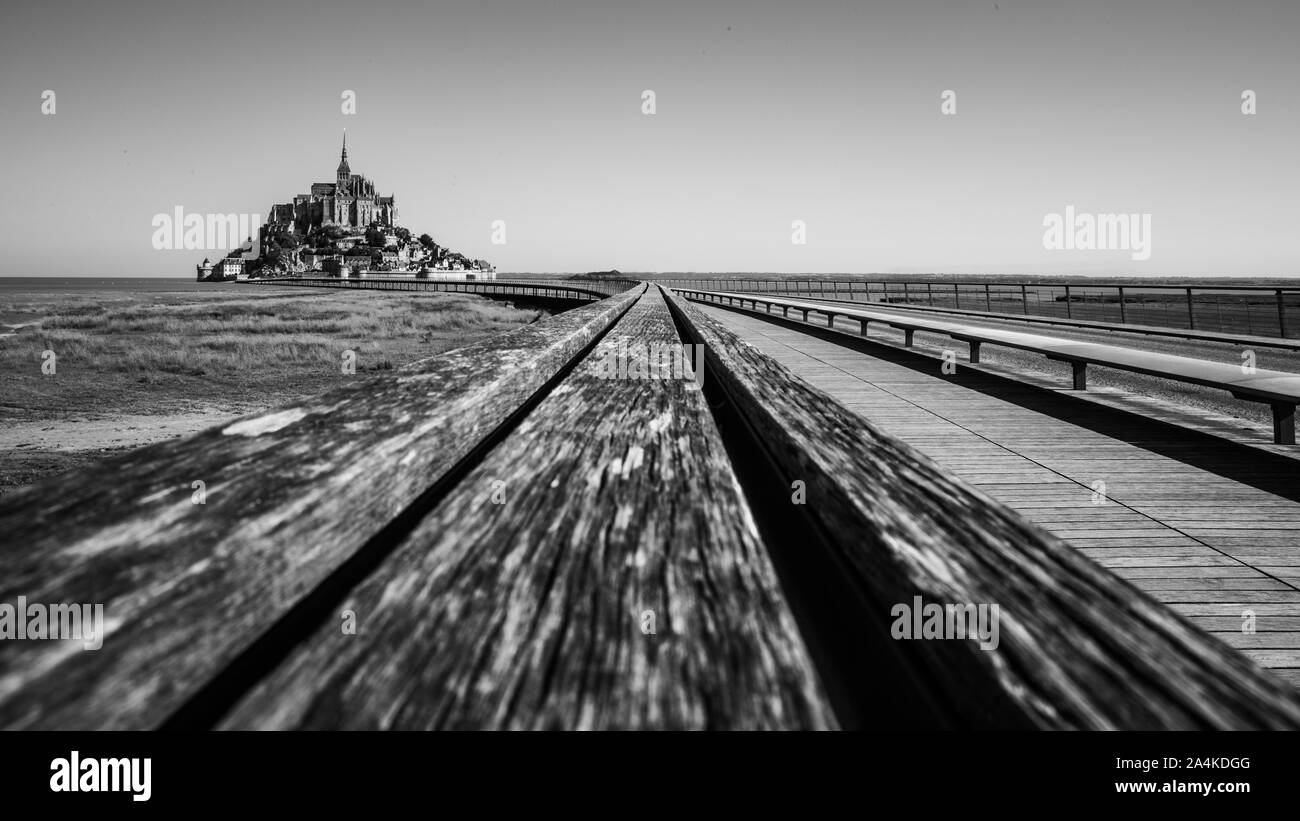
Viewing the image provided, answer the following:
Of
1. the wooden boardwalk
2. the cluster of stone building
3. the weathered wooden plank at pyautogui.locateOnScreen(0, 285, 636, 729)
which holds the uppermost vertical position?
the cluster of stone building

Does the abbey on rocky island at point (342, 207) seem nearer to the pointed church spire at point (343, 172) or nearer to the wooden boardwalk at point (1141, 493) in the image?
the pointed church spire at point (343, 172)

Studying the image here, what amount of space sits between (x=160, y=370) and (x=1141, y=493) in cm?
2170

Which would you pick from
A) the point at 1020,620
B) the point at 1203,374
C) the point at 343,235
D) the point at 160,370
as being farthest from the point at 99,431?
the point at 343,235

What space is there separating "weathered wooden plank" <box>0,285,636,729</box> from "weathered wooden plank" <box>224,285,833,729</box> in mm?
61

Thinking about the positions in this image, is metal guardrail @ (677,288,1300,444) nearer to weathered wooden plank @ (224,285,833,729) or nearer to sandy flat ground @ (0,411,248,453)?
weathered wooden plank @ (224,285,833,729)

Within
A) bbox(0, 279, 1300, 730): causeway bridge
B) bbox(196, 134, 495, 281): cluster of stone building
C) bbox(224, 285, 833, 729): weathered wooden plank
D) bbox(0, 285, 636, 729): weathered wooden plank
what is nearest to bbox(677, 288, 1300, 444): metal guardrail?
bbox(0, 279, 1300, 730): causeway bridge

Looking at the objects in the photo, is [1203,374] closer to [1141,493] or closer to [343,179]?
[1141,493]

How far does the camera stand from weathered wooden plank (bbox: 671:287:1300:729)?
44 cm

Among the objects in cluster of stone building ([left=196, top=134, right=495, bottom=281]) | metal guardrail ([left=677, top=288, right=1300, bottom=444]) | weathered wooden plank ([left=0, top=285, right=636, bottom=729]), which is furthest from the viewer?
cluster of stone building ([left=196, top=134, right=495, bottom=281])

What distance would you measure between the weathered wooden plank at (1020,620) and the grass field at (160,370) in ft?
13.1

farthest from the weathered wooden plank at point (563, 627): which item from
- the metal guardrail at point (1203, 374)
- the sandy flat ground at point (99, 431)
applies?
the sandy flat ground at point (99, 431)

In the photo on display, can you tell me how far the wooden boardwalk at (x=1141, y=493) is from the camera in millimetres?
2465
